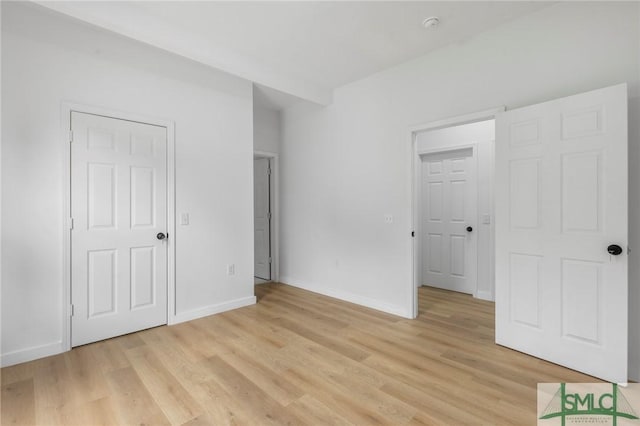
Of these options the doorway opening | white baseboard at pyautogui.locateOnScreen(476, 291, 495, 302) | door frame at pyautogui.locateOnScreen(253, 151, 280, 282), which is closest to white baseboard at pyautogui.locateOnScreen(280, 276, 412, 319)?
door frame at pyautogui.locateOnScreen(253, 151, 280, 282)

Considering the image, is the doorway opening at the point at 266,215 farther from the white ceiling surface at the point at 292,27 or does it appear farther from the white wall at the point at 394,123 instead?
Result: the white ceiling surface at the point at 292,27

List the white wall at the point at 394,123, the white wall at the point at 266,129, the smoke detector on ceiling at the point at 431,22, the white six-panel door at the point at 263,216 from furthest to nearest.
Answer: the white six-panel door at the point at 263,216
the white wall at the point at 266,129
the smoke detector on ceiling at the point at 431,22
the white wall at the point at 394,123

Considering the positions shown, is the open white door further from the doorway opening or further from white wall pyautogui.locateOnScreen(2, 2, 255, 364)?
the doorway opening

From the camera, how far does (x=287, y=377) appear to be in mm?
2260

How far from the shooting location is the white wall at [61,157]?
8.04ft

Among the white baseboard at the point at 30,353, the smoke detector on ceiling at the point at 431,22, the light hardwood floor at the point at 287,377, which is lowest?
the light hardwood floor at the point at 287,377

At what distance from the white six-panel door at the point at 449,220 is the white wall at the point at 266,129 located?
8.04 feet

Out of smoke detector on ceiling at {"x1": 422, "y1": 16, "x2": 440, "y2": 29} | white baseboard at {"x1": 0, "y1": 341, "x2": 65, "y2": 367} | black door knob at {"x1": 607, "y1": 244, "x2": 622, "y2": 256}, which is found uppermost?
smoke detector on ceiling at {"x1": 422, "y1": 16, "x2": 440, "y2": 29}

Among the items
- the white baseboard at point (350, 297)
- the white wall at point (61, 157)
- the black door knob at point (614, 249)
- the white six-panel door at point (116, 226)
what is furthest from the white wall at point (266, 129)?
the black door knob at point (614, 249)

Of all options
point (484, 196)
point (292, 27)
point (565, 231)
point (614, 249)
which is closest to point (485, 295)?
point (484, 196)

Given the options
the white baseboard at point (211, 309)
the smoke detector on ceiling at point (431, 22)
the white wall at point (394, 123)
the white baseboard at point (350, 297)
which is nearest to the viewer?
the white wall at point (394, 123)

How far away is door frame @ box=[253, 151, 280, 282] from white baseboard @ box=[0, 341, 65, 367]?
119 inches

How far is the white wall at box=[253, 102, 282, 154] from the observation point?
4.94m

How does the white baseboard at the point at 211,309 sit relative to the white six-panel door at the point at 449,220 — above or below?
below
